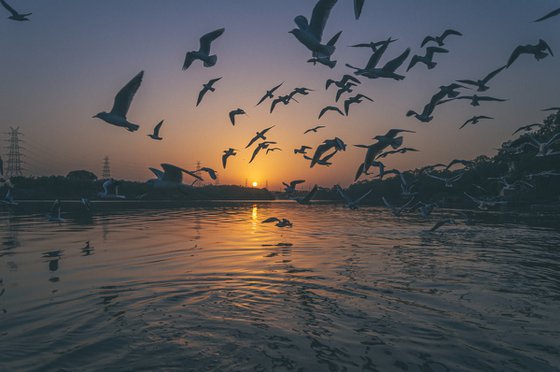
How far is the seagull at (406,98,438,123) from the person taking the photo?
43.6 ft

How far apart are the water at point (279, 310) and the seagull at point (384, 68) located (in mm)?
6485

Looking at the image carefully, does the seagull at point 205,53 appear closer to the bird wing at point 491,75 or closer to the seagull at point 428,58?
the seagull at point 428,58

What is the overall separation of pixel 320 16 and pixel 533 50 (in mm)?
6122

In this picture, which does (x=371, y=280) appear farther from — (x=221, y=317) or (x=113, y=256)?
(x=113, y=256)

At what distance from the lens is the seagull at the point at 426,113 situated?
1328 cm

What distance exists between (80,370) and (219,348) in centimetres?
245

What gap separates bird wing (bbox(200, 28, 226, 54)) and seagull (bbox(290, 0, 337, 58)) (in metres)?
4.36

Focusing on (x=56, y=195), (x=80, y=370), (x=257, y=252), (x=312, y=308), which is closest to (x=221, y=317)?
(x=312, y=308)

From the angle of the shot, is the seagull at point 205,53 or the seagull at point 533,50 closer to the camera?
the seagull at point 533,50

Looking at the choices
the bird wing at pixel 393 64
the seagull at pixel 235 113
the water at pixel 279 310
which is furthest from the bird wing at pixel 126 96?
the seagull at pixel 235 113

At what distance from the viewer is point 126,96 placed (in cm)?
1097

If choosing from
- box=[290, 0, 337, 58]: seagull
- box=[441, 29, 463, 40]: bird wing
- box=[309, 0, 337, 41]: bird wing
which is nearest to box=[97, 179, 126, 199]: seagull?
box=[290, 0, 337, 58]: seagull

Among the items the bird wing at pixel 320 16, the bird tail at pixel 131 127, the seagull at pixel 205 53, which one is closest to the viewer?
the bird wing at pixel 320 16

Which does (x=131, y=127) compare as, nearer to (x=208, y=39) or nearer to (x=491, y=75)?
(x=208, y=39)
